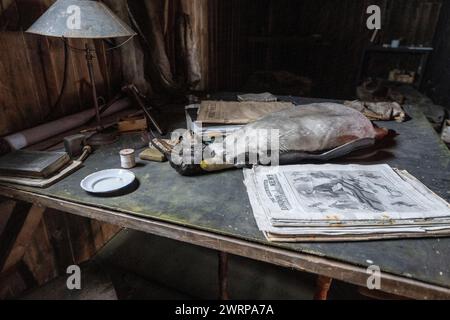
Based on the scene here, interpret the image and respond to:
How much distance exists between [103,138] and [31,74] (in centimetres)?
55

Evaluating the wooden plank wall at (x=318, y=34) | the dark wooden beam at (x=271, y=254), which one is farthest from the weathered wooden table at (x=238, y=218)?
the wooden plank wall at (x=318, y=34)

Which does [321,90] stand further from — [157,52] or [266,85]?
[157,52]

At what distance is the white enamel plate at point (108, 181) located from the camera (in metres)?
1.08

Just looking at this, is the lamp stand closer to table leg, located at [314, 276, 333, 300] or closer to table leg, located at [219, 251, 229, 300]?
table leg, located at [219, 251, 229, 300]

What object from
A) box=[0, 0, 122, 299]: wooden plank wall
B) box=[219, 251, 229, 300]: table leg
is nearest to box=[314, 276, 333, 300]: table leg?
box=[219, 251, 229, 300]: table leg

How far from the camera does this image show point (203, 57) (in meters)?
3.31

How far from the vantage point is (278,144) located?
1.27 m

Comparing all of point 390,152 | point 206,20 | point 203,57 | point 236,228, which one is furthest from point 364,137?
point 206,20

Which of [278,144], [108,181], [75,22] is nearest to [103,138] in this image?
[108,181]

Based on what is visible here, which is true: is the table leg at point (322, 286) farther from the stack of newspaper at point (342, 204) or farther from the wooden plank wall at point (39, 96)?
the wooden plank wall at point (39, 96)

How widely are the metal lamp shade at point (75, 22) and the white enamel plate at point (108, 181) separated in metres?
0.56

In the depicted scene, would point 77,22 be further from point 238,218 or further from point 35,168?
point 238,218

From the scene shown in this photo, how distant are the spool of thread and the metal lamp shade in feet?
1.60

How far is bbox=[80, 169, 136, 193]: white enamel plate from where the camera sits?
1.08 m
